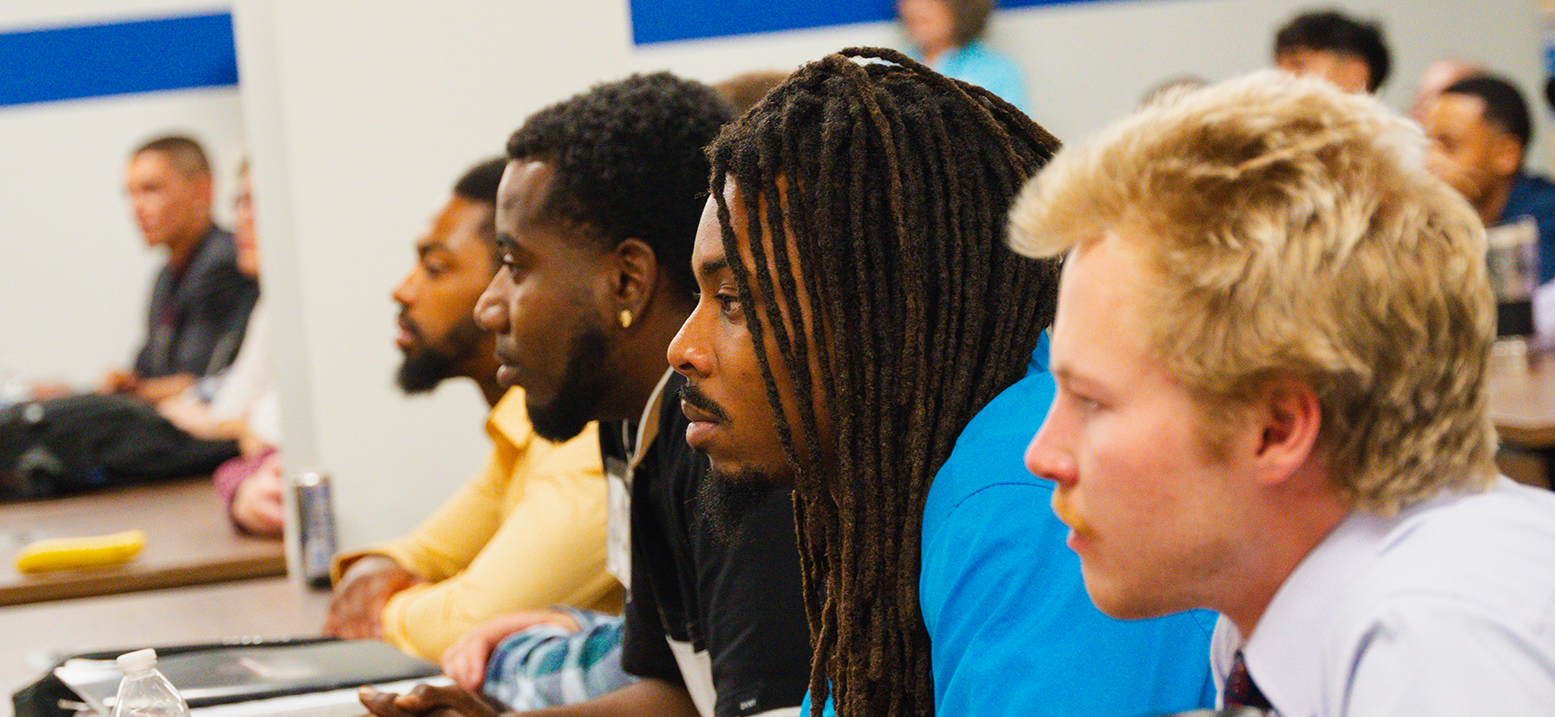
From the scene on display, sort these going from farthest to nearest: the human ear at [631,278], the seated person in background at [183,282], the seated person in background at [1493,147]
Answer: the seated person in background at [183,282] → the seated person in background at [1493,147] → the human ear at [631,278]

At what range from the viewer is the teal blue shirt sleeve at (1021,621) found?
2.89ft

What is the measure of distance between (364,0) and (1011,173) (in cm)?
198

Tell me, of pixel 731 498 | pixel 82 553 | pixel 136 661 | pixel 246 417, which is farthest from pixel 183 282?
pixel 731 498

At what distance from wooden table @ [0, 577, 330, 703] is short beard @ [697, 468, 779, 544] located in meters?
0.99

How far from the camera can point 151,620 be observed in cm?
225

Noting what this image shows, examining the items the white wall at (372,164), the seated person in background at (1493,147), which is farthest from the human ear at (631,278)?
the seated person in background at (1493,147)

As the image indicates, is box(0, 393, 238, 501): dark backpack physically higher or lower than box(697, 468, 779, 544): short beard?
lower

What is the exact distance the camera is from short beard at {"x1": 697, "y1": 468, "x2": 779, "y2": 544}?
123 cm

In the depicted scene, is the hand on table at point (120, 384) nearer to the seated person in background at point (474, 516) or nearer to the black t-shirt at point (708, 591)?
the seated person in background at point (474, 516)

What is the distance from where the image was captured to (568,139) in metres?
1.85

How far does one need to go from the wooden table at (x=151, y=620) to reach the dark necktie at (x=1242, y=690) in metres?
1.55

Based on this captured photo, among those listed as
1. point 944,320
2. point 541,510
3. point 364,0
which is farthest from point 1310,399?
point 364,0

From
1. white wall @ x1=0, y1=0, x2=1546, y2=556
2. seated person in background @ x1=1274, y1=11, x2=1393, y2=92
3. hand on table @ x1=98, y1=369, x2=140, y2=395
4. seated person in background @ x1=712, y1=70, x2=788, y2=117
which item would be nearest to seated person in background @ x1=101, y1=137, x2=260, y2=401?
hand on table @ x1=98, y1=369, x2=140, y2=395

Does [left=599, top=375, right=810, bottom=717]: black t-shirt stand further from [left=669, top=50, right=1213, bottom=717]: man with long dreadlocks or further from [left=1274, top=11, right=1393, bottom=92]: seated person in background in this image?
[left=1274, top=11, right=1393, bottom=92]: seated person in background
